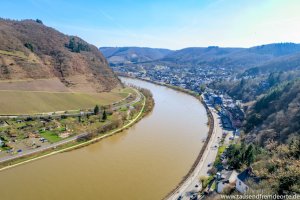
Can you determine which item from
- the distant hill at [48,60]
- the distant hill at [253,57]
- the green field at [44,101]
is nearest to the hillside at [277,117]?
the green field at [44,101]

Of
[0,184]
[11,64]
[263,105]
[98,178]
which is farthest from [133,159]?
[11,64]

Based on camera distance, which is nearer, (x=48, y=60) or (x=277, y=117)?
(x=277, y=117)

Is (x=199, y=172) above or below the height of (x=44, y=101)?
below

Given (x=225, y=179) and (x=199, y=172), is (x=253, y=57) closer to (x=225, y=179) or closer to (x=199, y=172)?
(x=199, y=172)

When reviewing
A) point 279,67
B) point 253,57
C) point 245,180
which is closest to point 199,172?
point 245,180

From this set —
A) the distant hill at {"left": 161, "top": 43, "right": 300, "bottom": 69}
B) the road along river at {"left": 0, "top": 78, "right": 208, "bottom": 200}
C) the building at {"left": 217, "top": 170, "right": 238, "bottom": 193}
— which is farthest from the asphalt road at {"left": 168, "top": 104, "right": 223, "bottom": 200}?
the distant hill at {"left": 161, "top": 43, "right": 300, "bottom": 69}

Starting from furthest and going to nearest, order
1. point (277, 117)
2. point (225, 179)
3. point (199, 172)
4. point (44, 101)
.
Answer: point (44, 101) → point (277, 117) → point (199, 172) → point (225, 179)

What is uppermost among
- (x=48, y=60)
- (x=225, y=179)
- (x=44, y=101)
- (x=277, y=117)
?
(x=48, y=60)

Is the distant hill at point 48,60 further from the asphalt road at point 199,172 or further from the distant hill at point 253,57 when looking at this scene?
the distant hill at point 253,57
